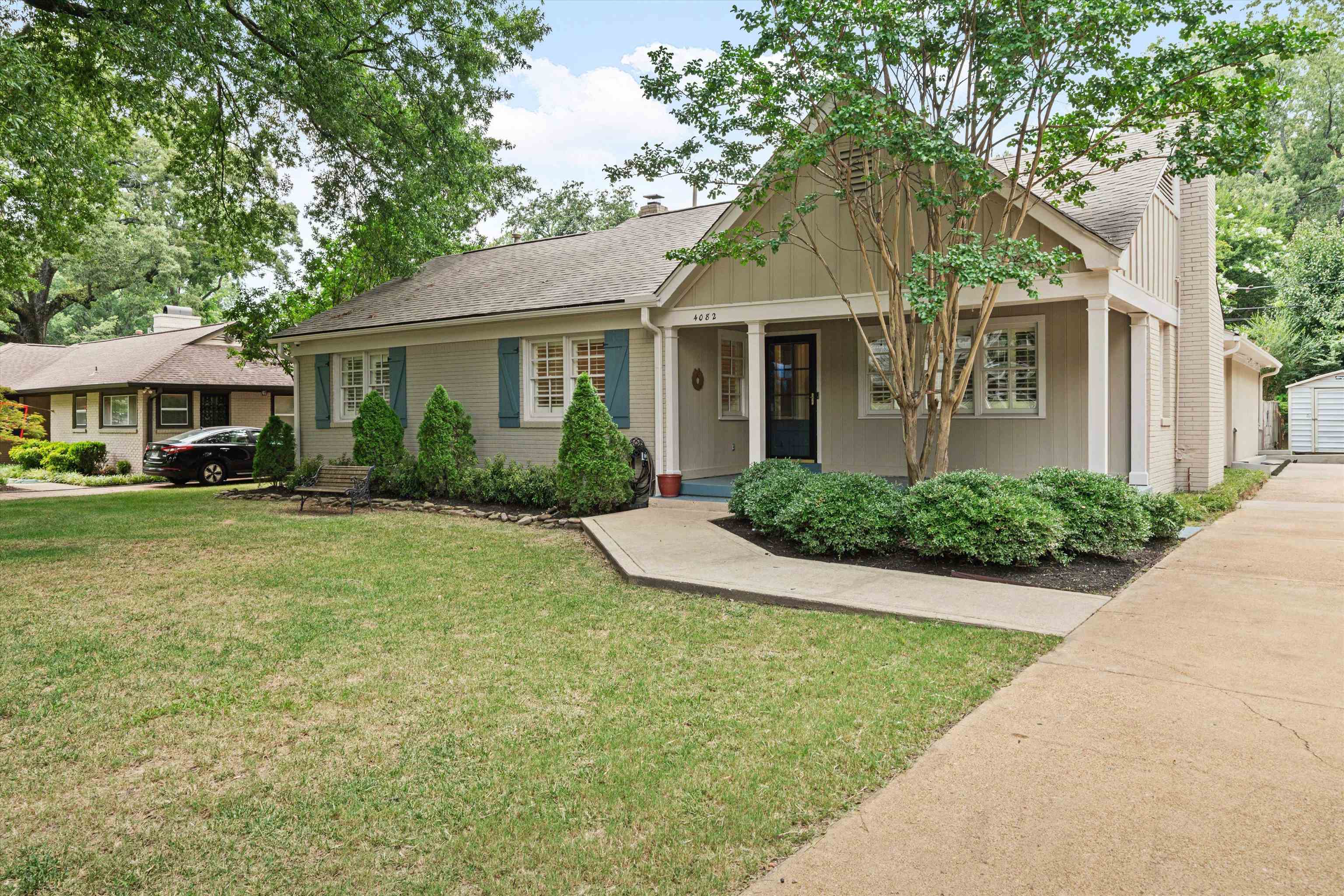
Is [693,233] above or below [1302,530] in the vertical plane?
above

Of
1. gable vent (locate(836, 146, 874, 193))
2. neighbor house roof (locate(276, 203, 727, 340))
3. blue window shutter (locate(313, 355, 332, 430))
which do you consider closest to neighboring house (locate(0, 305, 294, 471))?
blue window shutter (locate(313, 355, 332, 430))

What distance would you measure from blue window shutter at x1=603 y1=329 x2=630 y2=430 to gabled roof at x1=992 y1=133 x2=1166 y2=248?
→ 5.53 meters

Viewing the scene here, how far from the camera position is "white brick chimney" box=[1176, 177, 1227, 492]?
39.5 feet

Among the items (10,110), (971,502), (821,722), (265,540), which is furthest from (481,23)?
(821,722)

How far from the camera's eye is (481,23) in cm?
1173

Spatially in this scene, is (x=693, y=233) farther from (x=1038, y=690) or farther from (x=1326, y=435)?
(x=1326, y=435)

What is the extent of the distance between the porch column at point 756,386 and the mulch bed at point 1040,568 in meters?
2.87

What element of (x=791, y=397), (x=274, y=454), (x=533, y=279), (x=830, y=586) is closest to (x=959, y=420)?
(x=791, y=397)

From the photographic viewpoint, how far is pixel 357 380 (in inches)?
624

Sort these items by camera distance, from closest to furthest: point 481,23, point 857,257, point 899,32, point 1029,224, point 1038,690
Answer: point 1038,690, point 899,32, point 1029,224, point 857,257, point 481,23

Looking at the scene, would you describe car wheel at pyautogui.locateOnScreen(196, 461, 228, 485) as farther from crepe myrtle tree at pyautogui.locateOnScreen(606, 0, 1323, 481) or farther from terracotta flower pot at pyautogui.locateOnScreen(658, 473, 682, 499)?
crepe myrtle tree at pyautogui.locateOnScreen(606, 0, 1323, 481)

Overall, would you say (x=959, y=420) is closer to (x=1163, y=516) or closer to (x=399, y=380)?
(x=1163, y=516)

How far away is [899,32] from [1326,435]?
20497 mm

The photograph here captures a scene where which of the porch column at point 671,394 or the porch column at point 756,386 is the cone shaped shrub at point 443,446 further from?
the porch column at point 756,386
